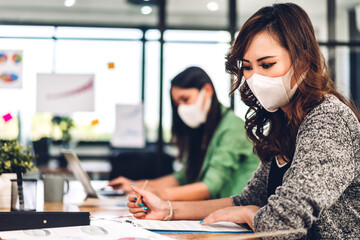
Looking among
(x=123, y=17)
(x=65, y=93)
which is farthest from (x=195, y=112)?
(x=123, y=17)

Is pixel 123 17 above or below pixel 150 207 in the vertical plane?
above

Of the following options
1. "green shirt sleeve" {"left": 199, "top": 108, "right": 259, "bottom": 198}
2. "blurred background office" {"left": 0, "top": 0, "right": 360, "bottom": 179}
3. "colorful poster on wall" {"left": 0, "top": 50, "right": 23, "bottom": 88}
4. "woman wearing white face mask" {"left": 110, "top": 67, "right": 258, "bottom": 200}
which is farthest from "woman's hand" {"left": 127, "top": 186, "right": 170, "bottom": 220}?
"blurred background office" {"left": 0, "top": 0, "right": 360, "bottom": 179}

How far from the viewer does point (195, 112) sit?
2.56 m

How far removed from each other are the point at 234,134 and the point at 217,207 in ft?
2.88

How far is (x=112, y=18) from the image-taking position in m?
4.80

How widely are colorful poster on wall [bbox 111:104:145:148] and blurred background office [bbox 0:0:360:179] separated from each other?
13cm

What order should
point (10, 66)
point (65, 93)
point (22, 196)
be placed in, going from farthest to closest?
point (65, 93) < point (10, 66) < point (22, 196)

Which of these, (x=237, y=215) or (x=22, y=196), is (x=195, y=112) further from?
(x=237, y=215)

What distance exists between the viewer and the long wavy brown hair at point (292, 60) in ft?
3.92

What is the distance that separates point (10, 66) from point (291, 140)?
2.38m

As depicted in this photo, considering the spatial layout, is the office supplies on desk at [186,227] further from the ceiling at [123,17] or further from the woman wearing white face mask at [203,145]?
the ceiling at [123,17]

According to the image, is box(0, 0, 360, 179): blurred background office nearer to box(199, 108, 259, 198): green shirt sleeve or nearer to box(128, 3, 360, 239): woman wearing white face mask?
box(199, 108, 259, 198): green shirt sleeve

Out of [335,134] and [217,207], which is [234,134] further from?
[335,134]

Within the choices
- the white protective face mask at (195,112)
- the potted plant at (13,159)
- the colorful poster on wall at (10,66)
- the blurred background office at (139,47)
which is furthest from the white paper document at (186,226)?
the blurred background office at (139,47)
